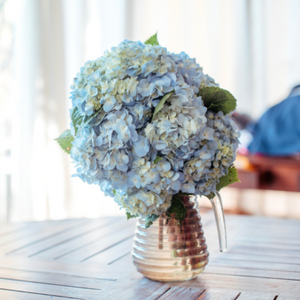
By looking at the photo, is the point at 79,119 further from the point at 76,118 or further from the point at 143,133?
the point at 143,133

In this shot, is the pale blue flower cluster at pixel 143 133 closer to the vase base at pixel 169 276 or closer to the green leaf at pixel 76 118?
the green leaf at pixel 76 118

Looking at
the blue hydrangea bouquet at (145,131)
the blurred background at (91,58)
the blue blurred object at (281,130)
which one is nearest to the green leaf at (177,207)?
the blue hydrangea bouquet at (145,131)

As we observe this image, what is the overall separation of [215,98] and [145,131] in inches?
5.8

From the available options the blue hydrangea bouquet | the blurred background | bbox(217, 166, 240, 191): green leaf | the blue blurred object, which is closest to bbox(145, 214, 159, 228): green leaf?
the blue hydrangea bouquet

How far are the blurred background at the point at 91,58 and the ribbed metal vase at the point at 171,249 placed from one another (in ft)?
5.48

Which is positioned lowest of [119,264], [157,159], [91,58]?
[119,264]

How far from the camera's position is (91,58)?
9.32 ft

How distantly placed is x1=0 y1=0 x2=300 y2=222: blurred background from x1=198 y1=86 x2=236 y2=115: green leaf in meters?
1.71

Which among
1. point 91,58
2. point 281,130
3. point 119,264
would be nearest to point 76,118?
point 119,264

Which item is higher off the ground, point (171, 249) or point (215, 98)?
point (215, 98)

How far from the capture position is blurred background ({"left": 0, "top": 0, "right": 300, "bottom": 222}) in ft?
8.50

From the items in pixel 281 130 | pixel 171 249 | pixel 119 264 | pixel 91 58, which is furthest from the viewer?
pixel 91 58

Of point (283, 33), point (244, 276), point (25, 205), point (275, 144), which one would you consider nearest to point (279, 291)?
point (244, 276)

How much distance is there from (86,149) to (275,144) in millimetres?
1989
